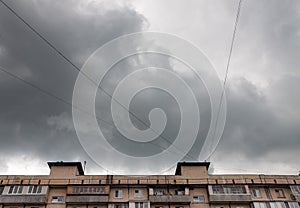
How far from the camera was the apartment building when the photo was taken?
126 feet

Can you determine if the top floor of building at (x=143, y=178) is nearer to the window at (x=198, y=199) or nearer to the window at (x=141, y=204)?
the window at (x=198, y=199)

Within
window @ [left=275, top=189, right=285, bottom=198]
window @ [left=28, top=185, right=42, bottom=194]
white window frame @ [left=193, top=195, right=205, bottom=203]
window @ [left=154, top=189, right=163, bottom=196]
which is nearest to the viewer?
window @ [left=28, top=185, right=42, bottom=194]

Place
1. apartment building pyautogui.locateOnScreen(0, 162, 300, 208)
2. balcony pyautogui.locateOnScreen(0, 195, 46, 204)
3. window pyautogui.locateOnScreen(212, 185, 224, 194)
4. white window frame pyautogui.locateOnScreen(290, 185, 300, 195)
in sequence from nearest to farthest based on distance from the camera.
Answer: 1. balcony pyautogui.locateOnScreen(0, 195, 46, 204)
2. apartment building pyautogui.locateOnScreen(0, 162, 300, 208)
3. window pyautogui.locateOnScreen(212, 185, 224, 194)
4. white window frame pyautogui.locateOnScreen(290, 185, 300, 195)

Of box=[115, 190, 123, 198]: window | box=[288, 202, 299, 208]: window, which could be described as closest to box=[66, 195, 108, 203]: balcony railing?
box=[115, 190, 123, 198]: window

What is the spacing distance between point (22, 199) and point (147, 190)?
742 inches

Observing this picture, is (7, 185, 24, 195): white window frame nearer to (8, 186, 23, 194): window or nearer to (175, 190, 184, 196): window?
(8, 186, 23, 194): window

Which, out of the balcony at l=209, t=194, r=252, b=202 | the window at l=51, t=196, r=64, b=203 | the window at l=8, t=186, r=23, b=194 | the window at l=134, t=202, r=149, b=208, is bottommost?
the window at l=134, t=202, r=149, b=208

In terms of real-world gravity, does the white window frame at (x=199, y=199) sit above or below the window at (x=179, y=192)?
below

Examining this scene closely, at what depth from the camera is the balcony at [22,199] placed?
37.2m

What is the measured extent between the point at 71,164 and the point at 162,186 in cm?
1554

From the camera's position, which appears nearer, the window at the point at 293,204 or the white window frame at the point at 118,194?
the window at the point at 293,204

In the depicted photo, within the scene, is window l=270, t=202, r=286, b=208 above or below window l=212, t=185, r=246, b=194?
below

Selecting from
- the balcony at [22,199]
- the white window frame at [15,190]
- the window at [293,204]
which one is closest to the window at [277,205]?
the window at [293,204]

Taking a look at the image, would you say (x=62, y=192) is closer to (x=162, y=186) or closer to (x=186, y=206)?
(x=162, y=186)
